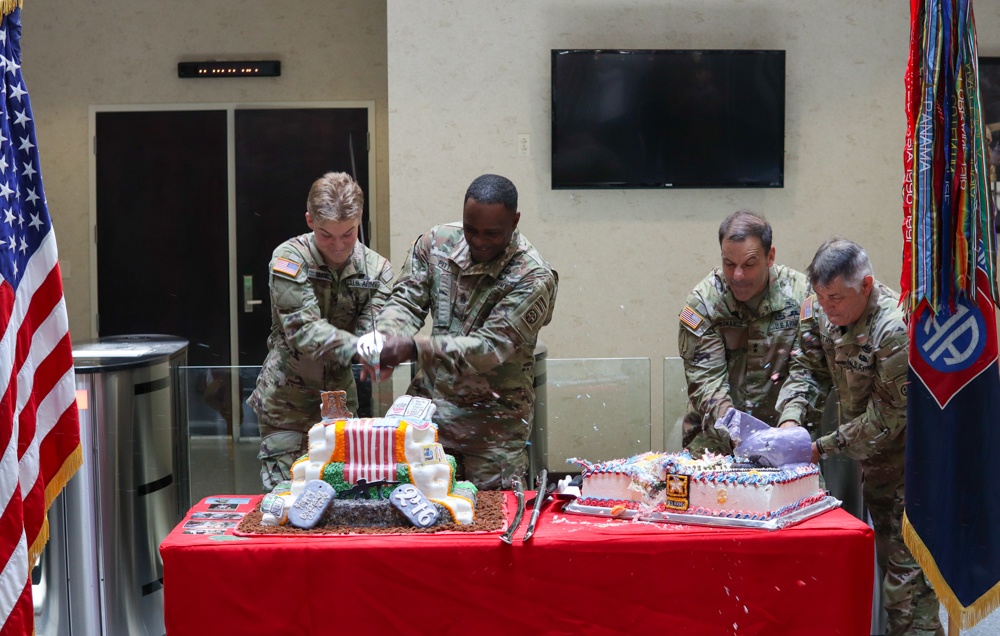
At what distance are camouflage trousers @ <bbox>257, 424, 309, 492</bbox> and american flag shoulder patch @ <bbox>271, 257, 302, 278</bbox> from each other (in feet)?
1.84

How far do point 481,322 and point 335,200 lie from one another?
63cm

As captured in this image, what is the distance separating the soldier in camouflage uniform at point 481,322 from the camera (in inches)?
125

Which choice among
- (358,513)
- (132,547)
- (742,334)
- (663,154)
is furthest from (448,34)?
(358,513)

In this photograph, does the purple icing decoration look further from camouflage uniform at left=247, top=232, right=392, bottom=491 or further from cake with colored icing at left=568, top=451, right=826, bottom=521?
camouflage uniform at left=247, top=232, right=392, bottom=491

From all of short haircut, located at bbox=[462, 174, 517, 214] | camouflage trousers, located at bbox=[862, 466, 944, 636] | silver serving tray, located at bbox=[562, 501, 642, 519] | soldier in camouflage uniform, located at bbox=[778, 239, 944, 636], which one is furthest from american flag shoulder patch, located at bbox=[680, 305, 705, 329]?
silver serving tray, located at bbox=[562, 501, 642, 519]

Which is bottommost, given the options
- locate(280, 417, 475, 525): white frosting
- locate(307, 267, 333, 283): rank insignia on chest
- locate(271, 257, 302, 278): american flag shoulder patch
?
locate(280, 417, 475, 525): white frosting

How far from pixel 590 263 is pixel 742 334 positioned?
2.02m

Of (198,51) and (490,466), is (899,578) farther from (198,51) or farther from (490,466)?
(198,51)

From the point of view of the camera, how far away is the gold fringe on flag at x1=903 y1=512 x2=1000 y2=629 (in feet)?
9.20

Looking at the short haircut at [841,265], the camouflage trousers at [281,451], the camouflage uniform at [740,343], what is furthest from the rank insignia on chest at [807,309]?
the camouflage trousers at [281,451]

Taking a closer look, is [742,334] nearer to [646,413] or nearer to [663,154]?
[646,413]

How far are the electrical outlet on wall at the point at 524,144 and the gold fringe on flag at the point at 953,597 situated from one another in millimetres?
3215

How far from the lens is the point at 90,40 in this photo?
22.6 feet

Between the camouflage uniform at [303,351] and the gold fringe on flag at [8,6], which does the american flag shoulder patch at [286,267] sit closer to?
the camouflage uniform at [303,351]
